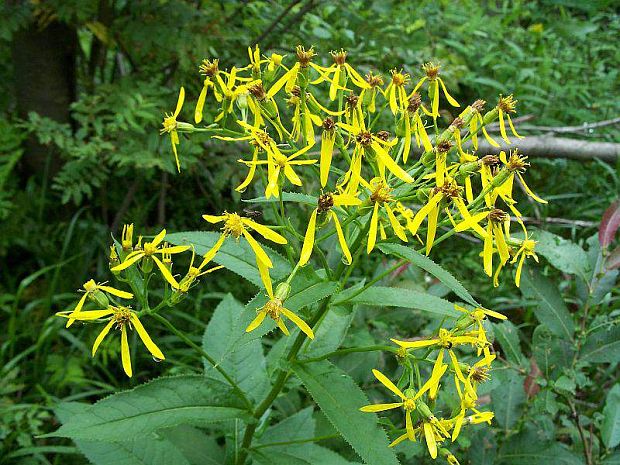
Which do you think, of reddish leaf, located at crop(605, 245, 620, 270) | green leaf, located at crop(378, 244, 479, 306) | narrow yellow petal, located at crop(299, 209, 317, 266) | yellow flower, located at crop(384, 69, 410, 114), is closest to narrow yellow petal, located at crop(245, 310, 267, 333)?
narrow yellow petal, located at crop(299, 209, 317, 266)

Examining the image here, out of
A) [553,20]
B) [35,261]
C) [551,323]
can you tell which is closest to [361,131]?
[551,323]

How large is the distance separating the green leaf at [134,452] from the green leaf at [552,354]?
1271 millimetres

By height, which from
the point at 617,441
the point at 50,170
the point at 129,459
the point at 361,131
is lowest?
the point at 617,441

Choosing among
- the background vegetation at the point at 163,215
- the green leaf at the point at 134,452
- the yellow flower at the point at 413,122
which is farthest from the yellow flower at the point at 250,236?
the background vegetation at the point at 163,215

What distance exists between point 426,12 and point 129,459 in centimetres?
454

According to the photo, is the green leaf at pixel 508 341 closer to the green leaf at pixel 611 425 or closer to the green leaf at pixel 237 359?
the green leaf at pixel 611 425

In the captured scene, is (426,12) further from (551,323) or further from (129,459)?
(129,459)

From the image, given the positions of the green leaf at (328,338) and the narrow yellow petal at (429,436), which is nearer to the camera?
the narrow yellow petal at (429,436)

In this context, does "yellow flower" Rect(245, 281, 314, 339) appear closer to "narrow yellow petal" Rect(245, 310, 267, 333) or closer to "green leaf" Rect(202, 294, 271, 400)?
"narrow yellow petal" Rect(245, 310, 267, 333)

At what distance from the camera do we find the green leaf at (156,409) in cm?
147

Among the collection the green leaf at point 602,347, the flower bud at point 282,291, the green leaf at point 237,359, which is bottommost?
the green leaf at point 602,347

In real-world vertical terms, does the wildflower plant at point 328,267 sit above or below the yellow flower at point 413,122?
below

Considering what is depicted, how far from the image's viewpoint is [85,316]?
1.40 m

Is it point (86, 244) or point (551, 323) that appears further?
point (86, 244)
